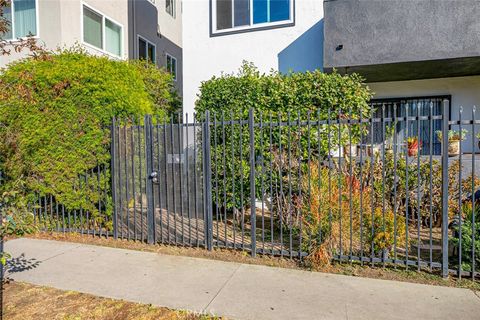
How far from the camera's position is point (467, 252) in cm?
443

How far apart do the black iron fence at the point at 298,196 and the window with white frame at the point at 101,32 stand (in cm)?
721

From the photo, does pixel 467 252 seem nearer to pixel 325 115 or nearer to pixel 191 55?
pixel 325 115

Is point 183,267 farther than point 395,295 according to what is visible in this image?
Yes

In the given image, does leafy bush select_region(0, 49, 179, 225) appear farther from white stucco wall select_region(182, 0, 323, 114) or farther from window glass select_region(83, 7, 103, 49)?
window glass select_region(83, 7, 103, 49)

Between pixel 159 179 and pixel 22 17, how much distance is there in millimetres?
9258

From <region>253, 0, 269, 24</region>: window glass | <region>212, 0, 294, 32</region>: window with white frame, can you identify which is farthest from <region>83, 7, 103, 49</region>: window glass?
<region>253, 0, 269, 24</region>: window glass

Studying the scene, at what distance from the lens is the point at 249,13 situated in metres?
9.39

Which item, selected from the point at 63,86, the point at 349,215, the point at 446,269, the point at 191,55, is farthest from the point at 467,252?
the point at 191,55

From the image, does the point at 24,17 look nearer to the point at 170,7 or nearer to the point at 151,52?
the point at 151,52

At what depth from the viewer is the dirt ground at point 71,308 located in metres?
3.52

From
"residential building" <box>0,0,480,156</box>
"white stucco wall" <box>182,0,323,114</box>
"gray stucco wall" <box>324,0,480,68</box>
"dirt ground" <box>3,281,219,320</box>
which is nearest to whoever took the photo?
"dirt ground" <box>3,281,219,320</box>

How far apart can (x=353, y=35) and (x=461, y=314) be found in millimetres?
→ 5897

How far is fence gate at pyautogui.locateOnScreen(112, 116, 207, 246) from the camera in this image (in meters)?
5.70

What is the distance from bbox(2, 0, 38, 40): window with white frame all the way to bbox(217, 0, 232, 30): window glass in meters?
6.19
